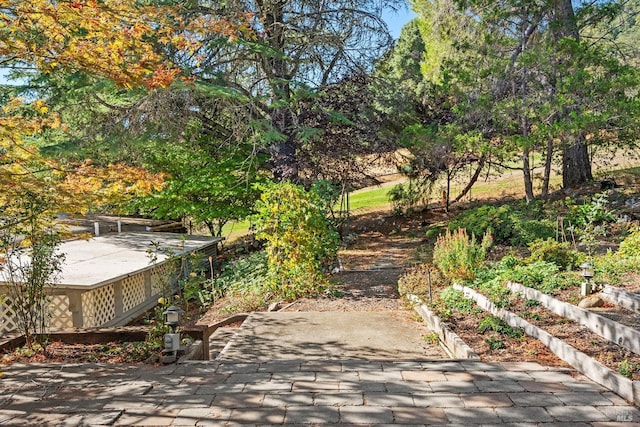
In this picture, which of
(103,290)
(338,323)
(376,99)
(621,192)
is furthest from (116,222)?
(621,192)

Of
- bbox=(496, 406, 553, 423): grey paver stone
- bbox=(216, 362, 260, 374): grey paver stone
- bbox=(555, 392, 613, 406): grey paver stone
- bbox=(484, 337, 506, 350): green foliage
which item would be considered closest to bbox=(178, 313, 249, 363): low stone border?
bbox=(216, 362, 260, 374): grey paver stone

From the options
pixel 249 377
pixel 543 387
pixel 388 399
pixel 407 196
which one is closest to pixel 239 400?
pixel 249 377

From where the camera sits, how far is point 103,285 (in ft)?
25.6

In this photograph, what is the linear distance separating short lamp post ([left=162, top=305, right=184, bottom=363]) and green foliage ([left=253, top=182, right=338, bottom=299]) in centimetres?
369

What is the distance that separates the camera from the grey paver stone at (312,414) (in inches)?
118

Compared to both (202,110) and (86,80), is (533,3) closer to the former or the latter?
(202,110)

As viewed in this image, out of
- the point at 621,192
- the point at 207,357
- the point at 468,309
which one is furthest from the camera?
the point at 621,192

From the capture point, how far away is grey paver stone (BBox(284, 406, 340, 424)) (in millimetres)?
2998

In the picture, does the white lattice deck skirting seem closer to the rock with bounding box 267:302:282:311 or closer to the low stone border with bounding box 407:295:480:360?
the rock with bounding box 267:302:282:311

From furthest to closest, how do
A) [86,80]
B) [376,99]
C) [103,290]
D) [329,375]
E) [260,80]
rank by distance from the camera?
[376,99]
[260,80]
[86,80]
[103,290]
[329,375]

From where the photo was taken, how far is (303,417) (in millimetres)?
3049

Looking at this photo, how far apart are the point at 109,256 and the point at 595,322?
30.7 feet

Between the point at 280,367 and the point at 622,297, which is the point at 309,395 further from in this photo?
the point at 622,297

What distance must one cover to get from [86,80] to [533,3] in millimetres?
11379
